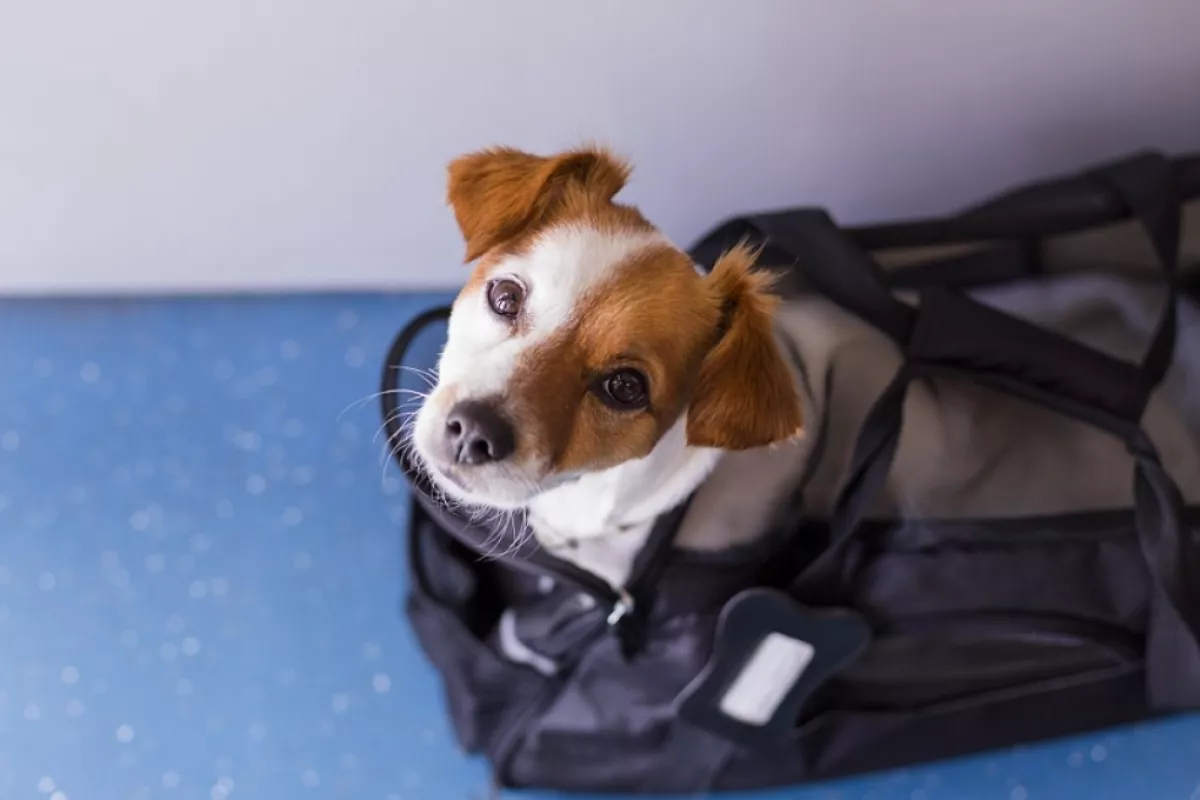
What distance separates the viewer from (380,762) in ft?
3.67

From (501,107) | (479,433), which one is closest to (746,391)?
(479,433)

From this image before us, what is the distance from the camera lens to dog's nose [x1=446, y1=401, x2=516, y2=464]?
682 mm

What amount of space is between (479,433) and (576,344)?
91mm

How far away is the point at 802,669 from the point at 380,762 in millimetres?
491

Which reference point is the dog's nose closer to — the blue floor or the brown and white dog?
the brown and white dog

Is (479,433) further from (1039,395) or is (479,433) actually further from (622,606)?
(1039,395)

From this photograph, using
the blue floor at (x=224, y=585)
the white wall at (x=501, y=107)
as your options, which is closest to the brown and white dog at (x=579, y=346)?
the white wall at (x=501, y=107)

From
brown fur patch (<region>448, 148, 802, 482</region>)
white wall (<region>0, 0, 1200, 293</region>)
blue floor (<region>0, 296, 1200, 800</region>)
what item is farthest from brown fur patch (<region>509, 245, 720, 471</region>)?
blue floor (<region>0, 296, 1200, 800</region>)

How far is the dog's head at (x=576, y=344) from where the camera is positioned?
70 centimetres

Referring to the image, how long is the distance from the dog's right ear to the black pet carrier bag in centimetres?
17

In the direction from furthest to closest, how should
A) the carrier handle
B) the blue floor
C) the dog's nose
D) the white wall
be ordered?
the blue floor → the white wall → the carrier handle → the dog's nose

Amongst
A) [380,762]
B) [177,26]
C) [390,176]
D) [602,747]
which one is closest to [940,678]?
[602,747]

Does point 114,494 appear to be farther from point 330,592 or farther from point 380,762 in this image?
point 380,762

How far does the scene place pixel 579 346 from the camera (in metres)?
0.71
